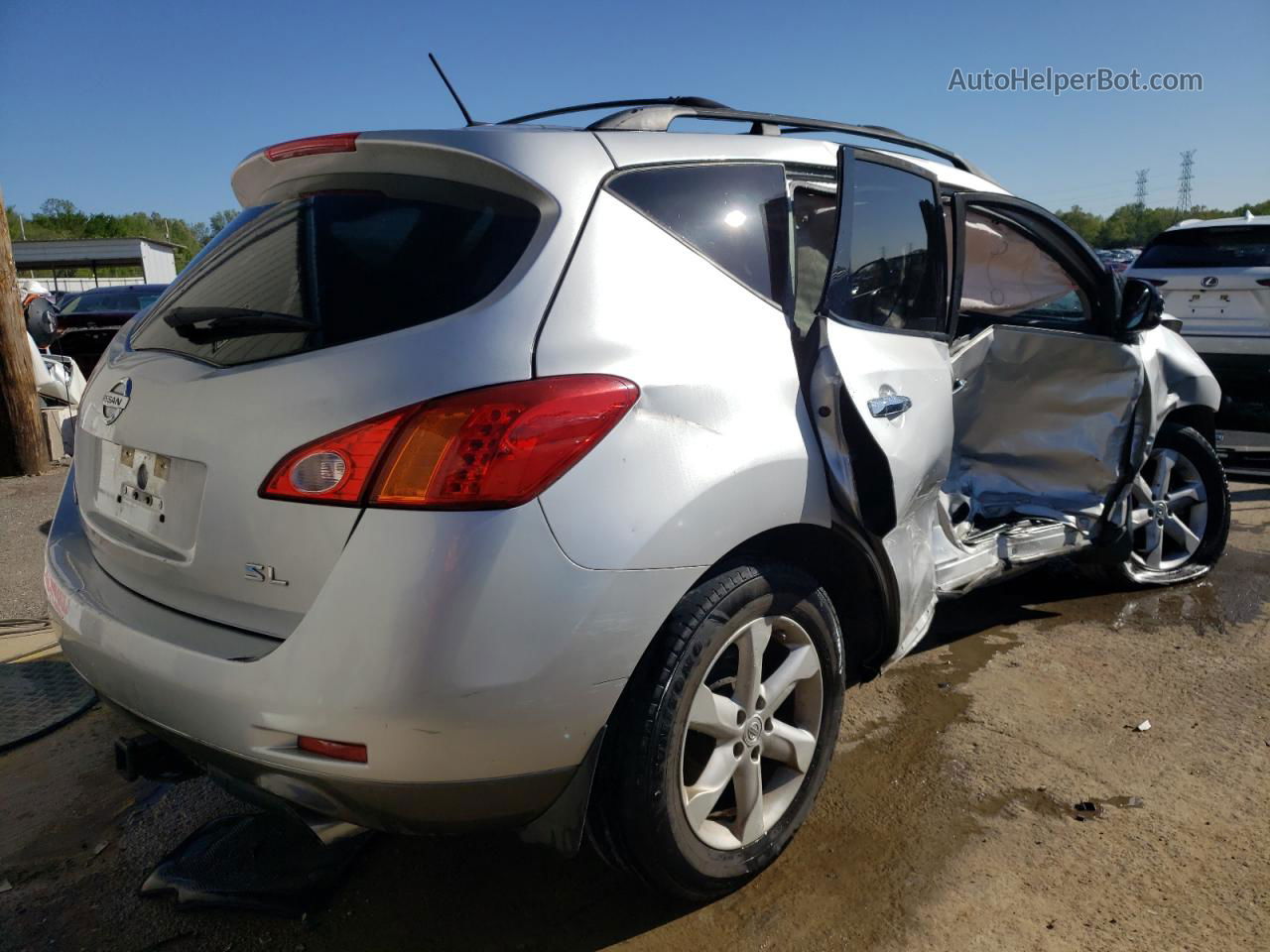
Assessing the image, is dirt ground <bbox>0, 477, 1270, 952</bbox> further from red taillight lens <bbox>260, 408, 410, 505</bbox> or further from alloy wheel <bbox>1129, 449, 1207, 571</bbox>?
red taillight lens <bbox>260, 408, 410, 505</bbox>

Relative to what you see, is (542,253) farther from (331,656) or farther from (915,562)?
(915,562)

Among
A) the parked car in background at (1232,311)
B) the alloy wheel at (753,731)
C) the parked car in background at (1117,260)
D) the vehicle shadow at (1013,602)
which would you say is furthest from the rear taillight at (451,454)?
the parked car in background at (1232,311)

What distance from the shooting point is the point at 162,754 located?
219 centimetres

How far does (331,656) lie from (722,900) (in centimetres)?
121

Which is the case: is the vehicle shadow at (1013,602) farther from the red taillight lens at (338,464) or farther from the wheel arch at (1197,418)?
the red taillight lens at (338,464)

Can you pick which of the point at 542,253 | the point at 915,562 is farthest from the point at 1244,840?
the point at 542,253

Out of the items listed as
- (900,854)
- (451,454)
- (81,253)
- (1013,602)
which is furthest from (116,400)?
(81,253)

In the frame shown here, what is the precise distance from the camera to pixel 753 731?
2299 millimetres

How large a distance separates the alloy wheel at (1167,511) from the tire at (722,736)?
264cm

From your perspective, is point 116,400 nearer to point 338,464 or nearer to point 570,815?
point 338,464

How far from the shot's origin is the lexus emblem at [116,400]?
7.38 ft

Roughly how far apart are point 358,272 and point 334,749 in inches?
37.5

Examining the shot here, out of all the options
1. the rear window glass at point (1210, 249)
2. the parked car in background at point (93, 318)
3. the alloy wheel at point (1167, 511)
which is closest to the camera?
the alloy wheel at point (1167, 511)

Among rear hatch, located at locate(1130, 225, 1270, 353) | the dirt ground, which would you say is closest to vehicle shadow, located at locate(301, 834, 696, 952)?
the dirt ground
